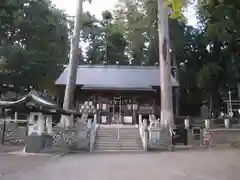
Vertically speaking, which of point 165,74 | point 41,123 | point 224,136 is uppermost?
point 165,74

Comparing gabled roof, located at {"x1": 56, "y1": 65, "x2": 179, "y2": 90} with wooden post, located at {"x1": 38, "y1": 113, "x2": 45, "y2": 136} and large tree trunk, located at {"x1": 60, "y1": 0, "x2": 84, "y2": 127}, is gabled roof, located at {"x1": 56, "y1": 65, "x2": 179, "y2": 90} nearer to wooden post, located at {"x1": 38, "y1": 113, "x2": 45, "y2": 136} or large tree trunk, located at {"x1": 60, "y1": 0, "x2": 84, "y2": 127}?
large tree trunk, located at {"x1": 60, "y1": 0, "x2": 84, "y2": 127}

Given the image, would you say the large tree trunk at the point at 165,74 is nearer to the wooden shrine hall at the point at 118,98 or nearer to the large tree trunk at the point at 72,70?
the wooden shrine hall at the point at 118,98

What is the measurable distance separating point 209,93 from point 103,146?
19.9 m

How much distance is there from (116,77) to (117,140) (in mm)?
12249

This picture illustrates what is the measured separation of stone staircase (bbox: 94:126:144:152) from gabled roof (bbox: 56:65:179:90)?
697 centimetres

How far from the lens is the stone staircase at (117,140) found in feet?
63.9

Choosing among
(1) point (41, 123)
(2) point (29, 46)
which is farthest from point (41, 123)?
(2) point (29, 46)

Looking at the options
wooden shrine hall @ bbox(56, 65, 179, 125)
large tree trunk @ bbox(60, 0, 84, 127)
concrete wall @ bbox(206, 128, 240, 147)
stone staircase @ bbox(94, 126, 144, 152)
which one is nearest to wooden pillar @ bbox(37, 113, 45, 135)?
stone staircase @ bbox(94, 126, 144, 152)

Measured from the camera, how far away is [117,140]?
2084cm

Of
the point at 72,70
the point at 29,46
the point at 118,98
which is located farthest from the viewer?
the point at 29,46

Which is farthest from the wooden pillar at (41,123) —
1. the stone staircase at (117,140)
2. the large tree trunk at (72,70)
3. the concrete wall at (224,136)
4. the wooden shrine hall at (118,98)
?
the wooden shrine hall at (118,98)

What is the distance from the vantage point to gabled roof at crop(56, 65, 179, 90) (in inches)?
1171

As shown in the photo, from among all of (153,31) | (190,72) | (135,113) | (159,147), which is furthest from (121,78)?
(159,147)

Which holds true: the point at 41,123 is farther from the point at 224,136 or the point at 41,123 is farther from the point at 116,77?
the point at 116,77
